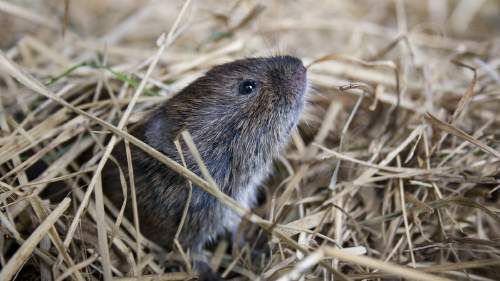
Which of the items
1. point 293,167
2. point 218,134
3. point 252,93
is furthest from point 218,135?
point 293,167

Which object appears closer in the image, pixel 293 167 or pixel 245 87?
pixel 245 87

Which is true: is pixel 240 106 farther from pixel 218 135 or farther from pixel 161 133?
pixel 161 133

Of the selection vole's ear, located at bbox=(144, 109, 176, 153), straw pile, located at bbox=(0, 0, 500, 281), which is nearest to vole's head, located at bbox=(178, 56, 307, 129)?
vole's ear, located at bbox=(144, 109, 176, 153)

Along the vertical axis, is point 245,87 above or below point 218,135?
above

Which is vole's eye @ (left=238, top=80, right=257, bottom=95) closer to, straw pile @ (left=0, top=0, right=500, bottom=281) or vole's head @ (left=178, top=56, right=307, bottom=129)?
vole's head @ (left=178, top=56, right=307, bottom=129)

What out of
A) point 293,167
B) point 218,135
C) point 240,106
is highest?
point 240,106

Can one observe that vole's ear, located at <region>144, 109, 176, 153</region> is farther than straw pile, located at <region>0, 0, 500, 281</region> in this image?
Yes

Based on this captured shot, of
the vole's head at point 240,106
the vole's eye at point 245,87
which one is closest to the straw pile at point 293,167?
the vole's head at point 240,106

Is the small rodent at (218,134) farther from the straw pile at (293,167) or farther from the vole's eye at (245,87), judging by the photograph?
the straw pile at (293,167)
